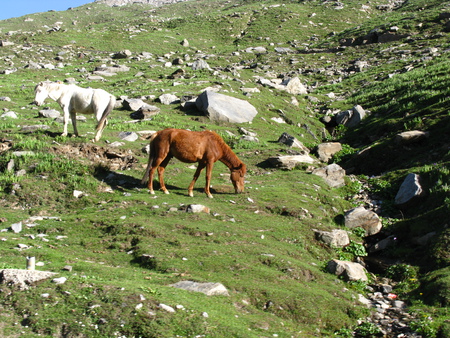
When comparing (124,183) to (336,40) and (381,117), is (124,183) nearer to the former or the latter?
(381,117)

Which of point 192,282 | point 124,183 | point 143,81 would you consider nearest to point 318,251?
point 192,282

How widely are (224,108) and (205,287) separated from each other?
19992 millimetres

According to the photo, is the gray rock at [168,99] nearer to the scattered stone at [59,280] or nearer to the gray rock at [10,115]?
the gray rock at [10,115]

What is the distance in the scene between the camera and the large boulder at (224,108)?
2664 cm

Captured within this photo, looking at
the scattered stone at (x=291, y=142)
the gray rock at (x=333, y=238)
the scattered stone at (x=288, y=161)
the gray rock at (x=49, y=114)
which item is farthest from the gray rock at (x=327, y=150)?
the gray rock at (x=49, y=114)

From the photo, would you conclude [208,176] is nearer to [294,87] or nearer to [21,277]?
[21,277]

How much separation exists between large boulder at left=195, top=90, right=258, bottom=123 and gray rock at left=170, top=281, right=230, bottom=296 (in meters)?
18.8

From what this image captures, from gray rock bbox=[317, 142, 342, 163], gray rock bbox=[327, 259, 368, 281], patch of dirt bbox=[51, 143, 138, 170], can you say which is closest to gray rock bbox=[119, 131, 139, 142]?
patch of dirt bbox=[51, 143, 138, 170]

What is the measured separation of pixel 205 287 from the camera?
833 cm

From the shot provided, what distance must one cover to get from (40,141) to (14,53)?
37760 millimetres

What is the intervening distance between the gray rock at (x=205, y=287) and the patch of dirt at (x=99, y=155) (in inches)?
336

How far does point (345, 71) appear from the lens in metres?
50.4

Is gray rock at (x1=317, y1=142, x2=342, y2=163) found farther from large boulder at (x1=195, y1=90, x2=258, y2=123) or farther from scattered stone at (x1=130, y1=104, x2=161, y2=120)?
scattered stone at (x1=130, y1=104, x2=161, y2=120)

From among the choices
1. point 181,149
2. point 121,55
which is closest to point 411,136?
point 181,149
